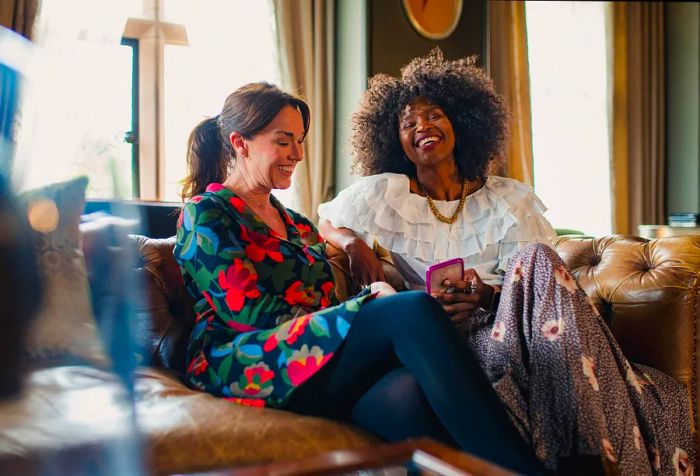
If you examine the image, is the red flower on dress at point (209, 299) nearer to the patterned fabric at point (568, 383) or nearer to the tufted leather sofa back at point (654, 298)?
the patterned fabric at point (568, 383)

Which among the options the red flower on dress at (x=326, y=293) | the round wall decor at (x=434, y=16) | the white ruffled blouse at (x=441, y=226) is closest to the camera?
the red flower on dress at (x=326, y=293)

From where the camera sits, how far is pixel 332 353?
1322mm

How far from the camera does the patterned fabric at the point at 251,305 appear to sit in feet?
4.39

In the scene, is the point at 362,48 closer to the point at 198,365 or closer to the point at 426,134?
the point at 426,134

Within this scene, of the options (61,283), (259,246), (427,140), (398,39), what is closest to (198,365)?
(259,246)

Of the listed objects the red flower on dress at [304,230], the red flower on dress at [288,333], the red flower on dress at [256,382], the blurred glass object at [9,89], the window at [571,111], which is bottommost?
the red flower on dress at [256,382]

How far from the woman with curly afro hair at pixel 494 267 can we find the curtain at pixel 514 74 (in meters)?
1.91

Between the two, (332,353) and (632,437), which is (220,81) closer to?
(332,353)

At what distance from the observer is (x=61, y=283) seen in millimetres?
850

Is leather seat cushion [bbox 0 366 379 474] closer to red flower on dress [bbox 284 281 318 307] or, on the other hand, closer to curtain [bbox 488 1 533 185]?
red flower on dress [bbox 284 281 318 307]

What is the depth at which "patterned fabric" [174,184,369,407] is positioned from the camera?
1339 millimetres

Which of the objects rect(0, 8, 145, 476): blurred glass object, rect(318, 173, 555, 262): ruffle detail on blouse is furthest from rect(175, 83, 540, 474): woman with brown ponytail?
rect(0, 8, 145, 476): blurred glass object

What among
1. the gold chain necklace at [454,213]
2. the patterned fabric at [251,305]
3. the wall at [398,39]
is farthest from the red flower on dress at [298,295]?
the wall at [398,39]

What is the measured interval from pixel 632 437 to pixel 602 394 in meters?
0.10
